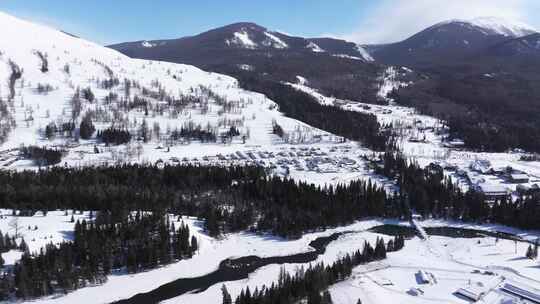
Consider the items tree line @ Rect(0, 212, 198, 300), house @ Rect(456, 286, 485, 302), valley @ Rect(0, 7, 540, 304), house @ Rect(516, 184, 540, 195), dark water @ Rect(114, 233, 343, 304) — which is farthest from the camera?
house @ Rect(516, 184, 540, 195)

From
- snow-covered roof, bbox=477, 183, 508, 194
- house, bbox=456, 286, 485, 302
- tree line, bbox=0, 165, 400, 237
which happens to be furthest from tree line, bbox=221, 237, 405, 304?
snow-covered roof, bbox=477, 183, 508, 194

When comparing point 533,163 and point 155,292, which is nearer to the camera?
point 155,292

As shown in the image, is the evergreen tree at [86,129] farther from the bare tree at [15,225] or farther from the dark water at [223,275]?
the dark water at [223,275]

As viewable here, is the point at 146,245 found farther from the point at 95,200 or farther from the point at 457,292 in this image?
the point at 457,292

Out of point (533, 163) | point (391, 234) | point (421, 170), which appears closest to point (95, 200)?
point (391, 234)

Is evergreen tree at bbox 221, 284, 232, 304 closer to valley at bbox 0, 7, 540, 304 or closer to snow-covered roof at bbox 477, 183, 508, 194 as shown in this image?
valley at bbox 0, 7, 540, 304

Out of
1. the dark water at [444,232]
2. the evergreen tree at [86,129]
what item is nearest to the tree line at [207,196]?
the dark water at [444,232]
